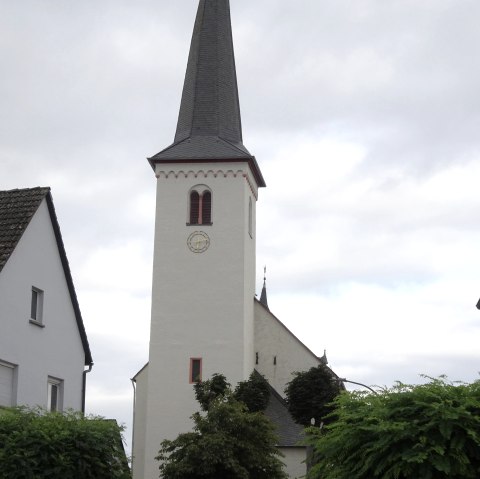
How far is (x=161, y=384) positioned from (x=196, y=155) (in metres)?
9.64

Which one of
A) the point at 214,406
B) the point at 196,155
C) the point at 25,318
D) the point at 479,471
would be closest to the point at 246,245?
the point at 196,155

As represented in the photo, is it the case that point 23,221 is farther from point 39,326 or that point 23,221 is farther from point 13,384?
point 13,384

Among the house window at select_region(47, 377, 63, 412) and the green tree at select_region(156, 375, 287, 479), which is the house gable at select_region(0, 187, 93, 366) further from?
the green tree at select_region(156, 375, 287, 479)

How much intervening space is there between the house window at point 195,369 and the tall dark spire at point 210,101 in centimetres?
840

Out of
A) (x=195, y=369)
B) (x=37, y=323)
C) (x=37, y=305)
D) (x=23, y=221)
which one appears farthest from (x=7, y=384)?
(x=195, y=369)

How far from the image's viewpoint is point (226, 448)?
27.2m

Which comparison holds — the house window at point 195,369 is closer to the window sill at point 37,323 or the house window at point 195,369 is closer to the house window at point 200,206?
the house window at point 200,206

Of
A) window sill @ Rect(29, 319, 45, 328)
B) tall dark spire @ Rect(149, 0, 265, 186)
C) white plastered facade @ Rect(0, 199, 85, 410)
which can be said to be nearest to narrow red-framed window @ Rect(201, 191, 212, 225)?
tall dark spire @ Rect(149, 0, 265, 186)

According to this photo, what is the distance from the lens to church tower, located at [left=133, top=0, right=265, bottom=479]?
40.8 metres

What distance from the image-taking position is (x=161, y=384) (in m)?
40.8

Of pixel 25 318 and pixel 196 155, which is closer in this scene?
pixel 25 318

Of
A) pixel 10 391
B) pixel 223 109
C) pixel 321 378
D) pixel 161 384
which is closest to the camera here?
pixel 10 391

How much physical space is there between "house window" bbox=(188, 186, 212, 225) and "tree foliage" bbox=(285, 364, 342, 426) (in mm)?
8524

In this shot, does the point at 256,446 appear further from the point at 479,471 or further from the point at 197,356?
the point at 479,471
